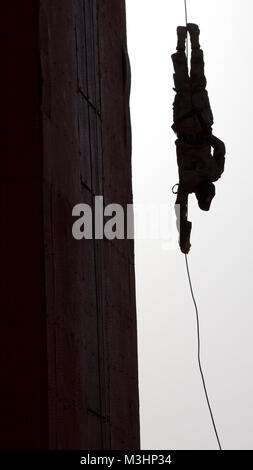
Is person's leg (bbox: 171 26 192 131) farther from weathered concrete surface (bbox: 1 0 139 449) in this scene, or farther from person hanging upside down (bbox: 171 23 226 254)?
weathered concrete surface (bbox: 1 0 139 449)

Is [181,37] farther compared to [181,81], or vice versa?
[181,37]

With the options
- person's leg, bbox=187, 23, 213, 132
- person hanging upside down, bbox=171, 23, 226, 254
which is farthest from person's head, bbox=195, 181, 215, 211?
person's leg, bbox=187, 23, 213, 132

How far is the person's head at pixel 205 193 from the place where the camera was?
76.8 feet

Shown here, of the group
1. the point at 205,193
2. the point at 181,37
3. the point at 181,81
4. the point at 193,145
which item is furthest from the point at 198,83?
the point at 205,193

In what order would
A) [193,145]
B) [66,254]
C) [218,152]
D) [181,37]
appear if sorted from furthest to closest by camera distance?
1. [181,37]
2. [218,152]
3. [193,145]
4. [66,254]

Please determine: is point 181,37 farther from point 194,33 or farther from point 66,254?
point 66,254

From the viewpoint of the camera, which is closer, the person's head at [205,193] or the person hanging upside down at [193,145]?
the person hanging upside down at [193,145]

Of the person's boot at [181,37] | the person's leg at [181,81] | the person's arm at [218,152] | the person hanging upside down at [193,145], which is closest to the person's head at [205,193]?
the person hanging upside down at [193,145]

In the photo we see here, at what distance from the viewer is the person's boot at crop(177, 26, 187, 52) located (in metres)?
23.8

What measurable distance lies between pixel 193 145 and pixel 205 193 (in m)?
0.71

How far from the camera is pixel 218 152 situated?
23562 millimetres

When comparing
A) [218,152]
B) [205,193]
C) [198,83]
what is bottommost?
[205,193]

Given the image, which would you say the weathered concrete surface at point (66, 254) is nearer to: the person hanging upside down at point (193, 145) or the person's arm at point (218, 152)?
the person hanging upside down at point (193, 145)

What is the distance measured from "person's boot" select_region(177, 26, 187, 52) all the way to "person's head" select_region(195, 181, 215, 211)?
205cm
